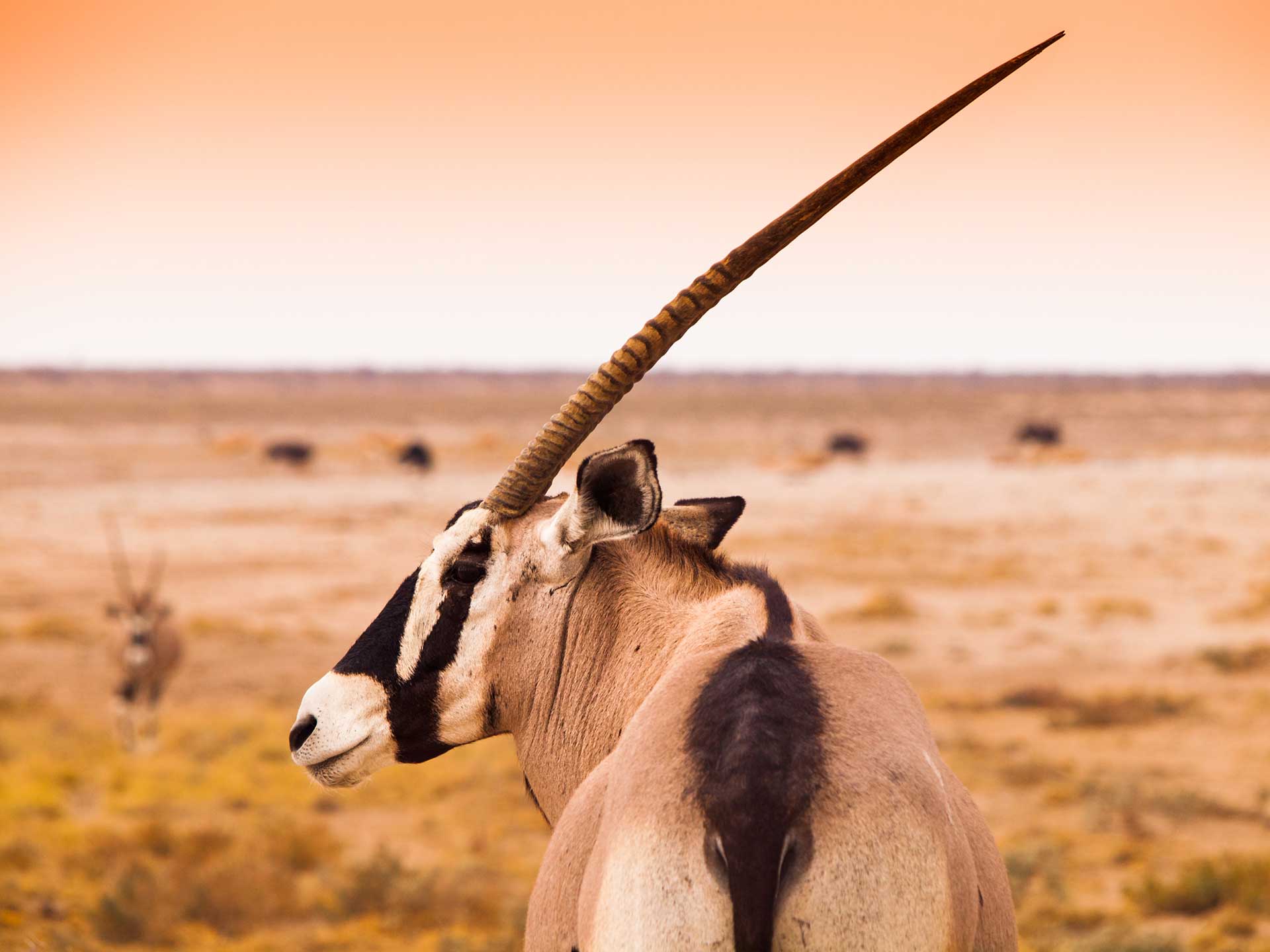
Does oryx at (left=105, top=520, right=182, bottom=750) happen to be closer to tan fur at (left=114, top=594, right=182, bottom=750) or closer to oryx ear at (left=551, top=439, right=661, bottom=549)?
tan fur at (left=114, top=594, right=182, bottom=750)

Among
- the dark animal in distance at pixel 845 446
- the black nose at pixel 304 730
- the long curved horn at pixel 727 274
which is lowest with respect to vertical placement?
the dark animal in distance at pixel 845 446

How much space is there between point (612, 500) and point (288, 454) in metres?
52.0

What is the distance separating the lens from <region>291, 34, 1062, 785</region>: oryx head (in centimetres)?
313

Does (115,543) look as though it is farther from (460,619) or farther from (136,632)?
(460,619)

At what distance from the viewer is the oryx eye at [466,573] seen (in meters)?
3.25

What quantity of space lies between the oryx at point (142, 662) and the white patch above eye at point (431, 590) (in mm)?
11730

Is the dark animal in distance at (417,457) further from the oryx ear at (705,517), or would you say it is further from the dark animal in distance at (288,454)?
the oryx ear at (705,517)

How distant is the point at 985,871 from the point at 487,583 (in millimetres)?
1481

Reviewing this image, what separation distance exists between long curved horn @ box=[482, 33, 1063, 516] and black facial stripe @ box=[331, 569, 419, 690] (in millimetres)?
617

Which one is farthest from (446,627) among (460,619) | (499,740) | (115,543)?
(115,543)

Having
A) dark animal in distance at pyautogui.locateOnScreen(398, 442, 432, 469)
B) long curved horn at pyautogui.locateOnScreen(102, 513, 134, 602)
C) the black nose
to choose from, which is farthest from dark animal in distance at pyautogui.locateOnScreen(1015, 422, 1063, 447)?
the black nose

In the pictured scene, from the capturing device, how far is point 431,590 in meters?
3.26

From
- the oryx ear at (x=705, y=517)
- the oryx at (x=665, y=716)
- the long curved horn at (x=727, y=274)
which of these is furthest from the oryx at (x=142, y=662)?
the long curved horn at (x=727, y=274)

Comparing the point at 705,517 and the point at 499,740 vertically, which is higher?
the point at 705,517
